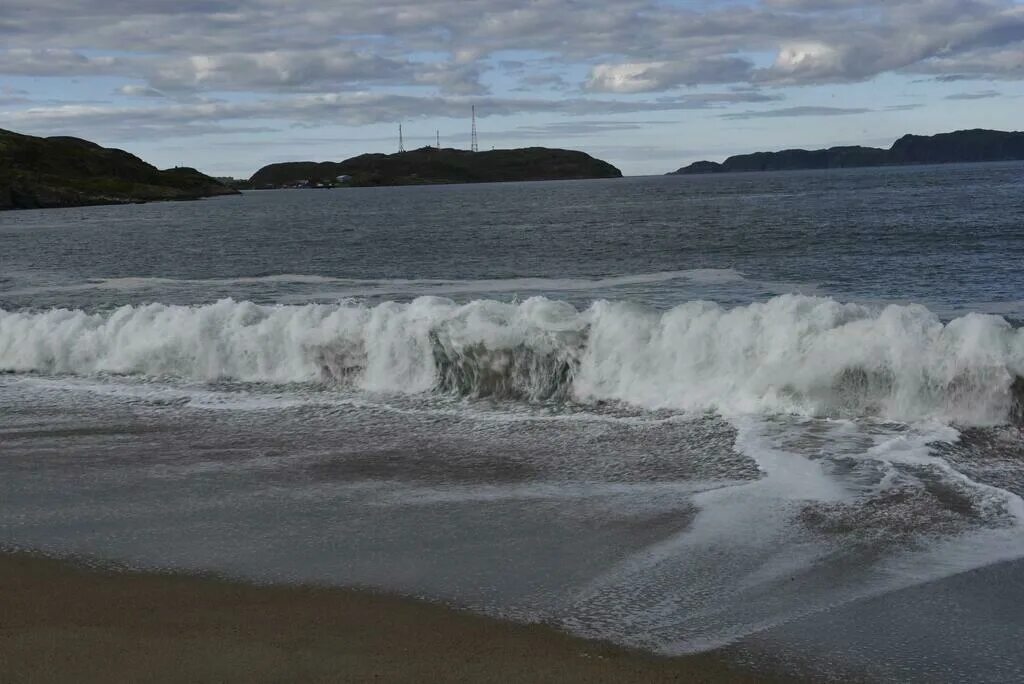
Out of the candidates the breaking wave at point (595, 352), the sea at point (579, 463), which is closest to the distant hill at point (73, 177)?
the sea at point (579, 463)

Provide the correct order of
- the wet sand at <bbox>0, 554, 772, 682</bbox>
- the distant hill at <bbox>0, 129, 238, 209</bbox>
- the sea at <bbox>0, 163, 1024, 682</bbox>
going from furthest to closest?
the distant hill at <bbox>0, 129, 238, 209</bbox> < the sea at <bbox>0, 163, 1024, 682</bbox> < the wet sand at <bbox>0, 554, 772, 682</bbox>

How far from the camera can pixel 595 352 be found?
1497 centimetres

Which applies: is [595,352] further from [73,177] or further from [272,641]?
[73,177]

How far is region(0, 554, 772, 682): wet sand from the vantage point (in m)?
6.17

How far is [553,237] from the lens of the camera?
180 feet

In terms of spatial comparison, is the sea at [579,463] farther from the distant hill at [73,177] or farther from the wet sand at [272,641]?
the distant hill at [73,177]

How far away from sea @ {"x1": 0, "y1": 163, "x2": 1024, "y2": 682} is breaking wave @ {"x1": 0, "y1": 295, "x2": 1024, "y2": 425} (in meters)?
0.04

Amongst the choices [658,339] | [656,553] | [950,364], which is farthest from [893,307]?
[656,553]

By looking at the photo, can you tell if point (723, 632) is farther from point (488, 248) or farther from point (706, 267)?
point (488, 248)

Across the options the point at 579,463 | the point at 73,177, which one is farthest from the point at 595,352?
the point at 73,177

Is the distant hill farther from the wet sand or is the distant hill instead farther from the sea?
the wet sand

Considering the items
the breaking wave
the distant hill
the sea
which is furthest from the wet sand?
the distant hill

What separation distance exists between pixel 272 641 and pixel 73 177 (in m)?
170

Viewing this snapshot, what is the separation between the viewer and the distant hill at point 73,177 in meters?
138
